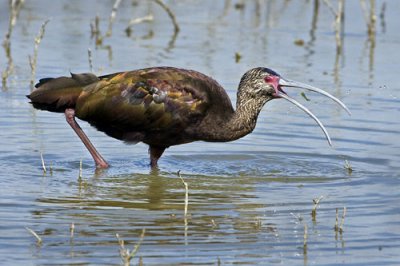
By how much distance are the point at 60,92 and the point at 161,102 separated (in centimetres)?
84

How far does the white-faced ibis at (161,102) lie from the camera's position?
30.1 feet

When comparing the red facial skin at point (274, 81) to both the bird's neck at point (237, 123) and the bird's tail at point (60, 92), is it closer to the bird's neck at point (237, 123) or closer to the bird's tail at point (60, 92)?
the bird's neck at point (237, 123)

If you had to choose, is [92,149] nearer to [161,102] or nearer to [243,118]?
[161,102]

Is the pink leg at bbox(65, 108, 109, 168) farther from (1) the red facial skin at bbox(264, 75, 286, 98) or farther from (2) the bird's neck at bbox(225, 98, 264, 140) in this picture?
(1) the red facial skin at bbox(264, 75, 286, 98)

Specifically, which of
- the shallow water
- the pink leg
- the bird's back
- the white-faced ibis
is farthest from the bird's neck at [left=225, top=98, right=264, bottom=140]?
the pink leg

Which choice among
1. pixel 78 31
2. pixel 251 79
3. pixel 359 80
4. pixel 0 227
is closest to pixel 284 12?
pixel 78 31

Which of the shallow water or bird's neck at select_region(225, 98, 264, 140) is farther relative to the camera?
bird's neck at select_region(225, 98, 264, 140)

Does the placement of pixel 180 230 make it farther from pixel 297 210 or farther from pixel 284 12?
pixel 284 12

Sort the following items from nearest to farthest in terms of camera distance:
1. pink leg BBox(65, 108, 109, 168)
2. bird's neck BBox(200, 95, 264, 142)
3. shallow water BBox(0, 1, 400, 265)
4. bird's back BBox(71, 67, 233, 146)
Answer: shallow water BBox(0, 1, 400, 265), bird's back BBox(71, 67, 233, 146), bird's neck BBox(200, 95, 264, 142), pink leg BBox(65, 108, 109, 168)

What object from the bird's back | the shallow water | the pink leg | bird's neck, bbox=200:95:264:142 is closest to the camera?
the shallow water

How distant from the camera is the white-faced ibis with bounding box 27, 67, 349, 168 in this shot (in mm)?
9188

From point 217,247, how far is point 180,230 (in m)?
0.49

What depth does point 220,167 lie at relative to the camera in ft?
31.7

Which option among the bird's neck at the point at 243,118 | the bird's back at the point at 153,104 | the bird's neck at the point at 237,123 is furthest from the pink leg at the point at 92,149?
the bird's neck at the point at 243,118
